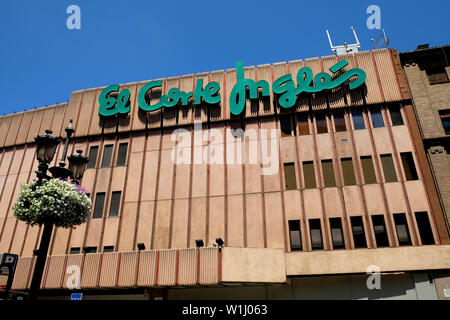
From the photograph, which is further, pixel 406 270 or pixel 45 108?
pixel 45 108

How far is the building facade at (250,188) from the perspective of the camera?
19.8 meters

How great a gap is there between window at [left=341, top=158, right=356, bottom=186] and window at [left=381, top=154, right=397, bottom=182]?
216 cm

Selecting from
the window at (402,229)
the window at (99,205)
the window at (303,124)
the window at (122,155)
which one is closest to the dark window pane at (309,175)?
the window at (303,124)

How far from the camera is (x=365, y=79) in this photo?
25.3 metres

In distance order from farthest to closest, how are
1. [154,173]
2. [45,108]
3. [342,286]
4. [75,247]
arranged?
1. [45,108]
2. [154,173]
3. [75,247]
4. [342,286]

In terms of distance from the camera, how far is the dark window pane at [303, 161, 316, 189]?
23.3 metres

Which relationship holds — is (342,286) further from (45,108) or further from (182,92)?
(45,108)

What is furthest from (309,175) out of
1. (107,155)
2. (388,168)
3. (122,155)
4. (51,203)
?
(51,203)

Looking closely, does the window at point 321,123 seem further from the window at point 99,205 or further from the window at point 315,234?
the window at point 99,205

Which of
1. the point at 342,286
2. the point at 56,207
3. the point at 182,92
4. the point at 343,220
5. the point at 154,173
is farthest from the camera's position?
the point at 182,92

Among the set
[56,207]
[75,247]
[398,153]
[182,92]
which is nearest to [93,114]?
[182,92]

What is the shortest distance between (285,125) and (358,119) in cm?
565

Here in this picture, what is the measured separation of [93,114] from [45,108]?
235 inches

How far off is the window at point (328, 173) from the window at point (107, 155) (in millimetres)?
17899
